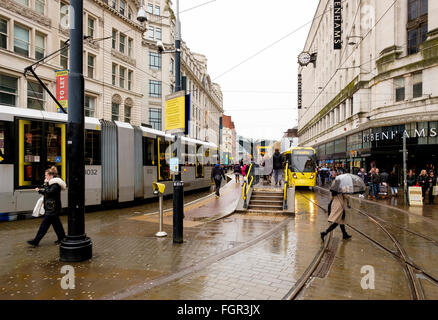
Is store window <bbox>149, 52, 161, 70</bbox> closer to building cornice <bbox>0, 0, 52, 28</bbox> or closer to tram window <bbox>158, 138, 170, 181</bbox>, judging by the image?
building cornice <bbox>0, 0, 52, 28</bbox>

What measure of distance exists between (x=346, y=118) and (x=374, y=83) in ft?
21.5

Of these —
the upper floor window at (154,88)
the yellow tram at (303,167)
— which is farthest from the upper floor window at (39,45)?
the yellow tram at (303,167)

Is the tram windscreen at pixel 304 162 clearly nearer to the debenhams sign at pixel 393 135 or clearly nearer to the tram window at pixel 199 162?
the tram window at pixel 199 162

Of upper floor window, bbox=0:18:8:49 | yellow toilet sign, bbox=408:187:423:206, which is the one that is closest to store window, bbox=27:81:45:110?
upper floor window, bbox=0:18:8:49

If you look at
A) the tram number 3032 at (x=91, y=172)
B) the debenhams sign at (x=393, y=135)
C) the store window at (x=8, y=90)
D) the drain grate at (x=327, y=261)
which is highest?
the store window at (x=8, y=90)

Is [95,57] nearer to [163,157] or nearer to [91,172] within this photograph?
[163,157]

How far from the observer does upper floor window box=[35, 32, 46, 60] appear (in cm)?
2031

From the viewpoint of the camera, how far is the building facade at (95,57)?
1880cm

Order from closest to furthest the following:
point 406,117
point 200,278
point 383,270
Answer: point 200,278 → point 383,270 → point 406,117

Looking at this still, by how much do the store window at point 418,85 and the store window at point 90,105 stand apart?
27226mm

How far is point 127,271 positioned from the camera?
4.91 m

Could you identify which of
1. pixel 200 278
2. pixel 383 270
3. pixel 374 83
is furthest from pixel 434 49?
pixel 200 278

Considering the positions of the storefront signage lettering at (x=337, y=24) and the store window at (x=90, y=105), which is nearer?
the store window at (x=90, y=105)
